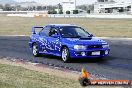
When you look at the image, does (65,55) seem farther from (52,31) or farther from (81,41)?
(52,31)

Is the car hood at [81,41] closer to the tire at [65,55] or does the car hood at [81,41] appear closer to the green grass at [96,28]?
the tire at [65,55]

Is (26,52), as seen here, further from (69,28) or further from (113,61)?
(113,61)

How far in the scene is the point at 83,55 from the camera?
14.6 meters

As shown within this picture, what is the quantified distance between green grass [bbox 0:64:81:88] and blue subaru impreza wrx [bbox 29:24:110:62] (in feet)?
10.1

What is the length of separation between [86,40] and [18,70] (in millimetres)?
3700

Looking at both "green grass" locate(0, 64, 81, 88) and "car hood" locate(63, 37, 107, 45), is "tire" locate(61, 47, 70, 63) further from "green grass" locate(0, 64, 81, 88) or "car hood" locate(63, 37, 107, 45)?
"green grass" locate(0, 64, 81, 88)

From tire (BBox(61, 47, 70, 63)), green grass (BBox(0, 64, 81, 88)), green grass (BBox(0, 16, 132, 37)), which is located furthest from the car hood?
green grass (BBox(0, 16, 132, 37))

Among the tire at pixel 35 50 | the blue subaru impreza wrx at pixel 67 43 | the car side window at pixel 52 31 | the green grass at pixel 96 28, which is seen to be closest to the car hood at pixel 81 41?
the blue subaru impreza wrx at pixel 67 43

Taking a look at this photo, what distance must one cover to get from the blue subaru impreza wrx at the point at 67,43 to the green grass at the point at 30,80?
3067mm

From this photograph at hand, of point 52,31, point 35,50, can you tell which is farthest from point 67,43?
point 35,50

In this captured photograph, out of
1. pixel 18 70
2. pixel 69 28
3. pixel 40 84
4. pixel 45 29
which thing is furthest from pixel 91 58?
pixel 40 84

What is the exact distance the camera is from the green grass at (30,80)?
30.5ft

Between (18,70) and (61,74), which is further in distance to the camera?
(18,70)

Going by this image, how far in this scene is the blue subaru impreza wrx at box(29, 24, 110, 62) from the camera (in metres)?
14.6
